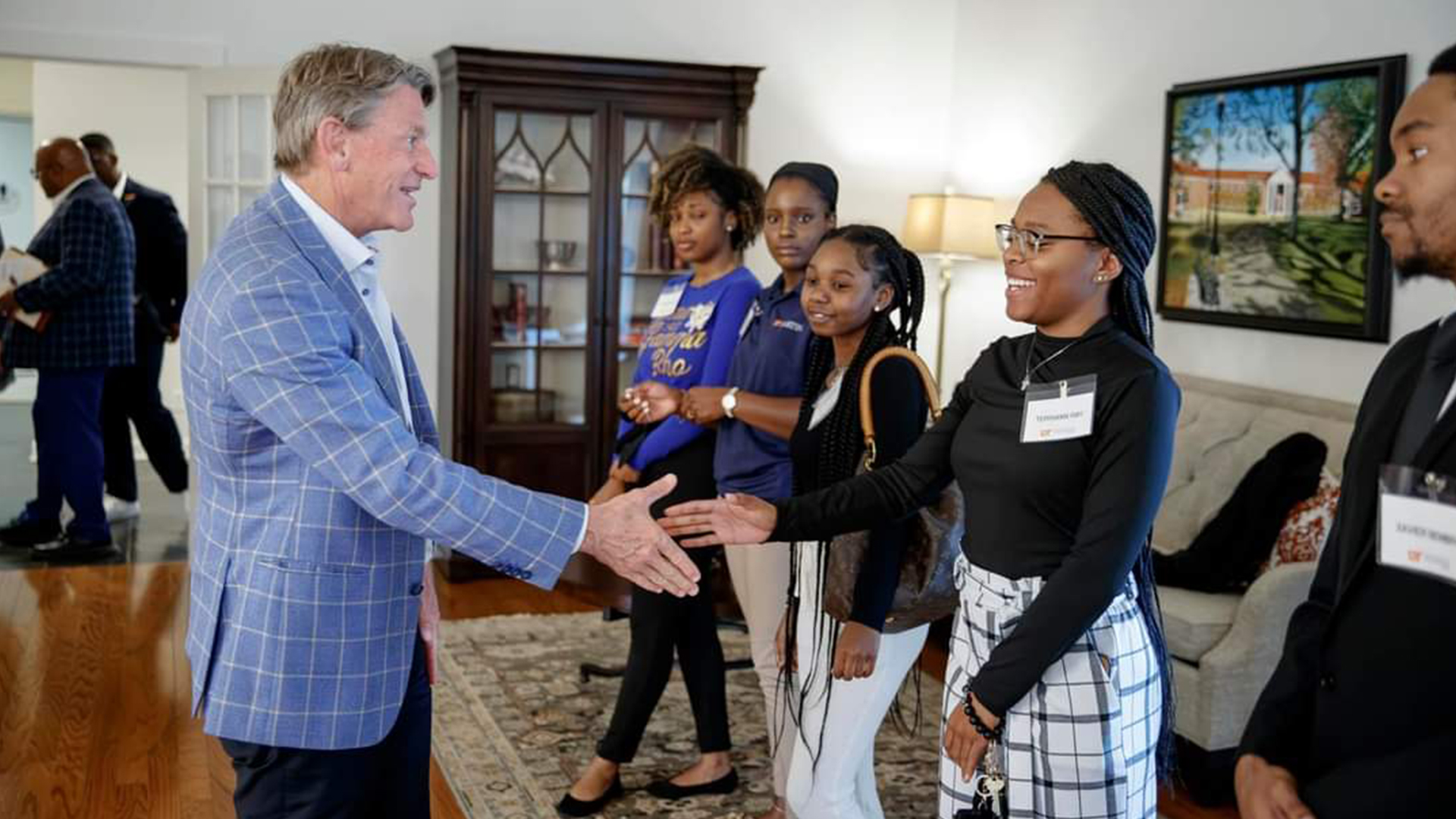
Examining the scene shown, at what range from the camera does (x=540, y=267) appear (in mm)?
6094

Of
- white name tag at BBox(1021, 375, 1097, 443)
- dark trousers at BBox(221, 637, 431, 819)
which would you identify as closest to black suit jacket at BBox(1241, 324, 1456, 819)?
white name tag at BBox(1021, 375, 1097, 443)

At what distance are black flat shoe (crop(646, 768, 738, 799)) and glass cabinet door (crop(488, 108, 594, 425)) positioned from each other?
2.74 meters

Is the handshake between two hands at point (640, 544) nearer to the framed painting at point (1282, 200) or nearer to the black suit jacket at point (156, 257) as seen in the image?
the framed painting at point (1282, 200)

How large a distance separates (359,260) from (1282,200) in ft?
12.2

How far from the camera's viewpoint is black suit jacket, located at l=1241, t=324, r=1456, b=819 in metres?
1.41

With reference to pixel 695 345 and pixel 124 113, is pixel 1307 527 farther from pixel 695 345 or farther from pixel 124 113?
pixel 124 113

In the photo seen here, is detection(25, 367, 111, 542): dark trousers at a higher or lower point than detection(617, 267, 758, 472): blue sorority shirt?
lower

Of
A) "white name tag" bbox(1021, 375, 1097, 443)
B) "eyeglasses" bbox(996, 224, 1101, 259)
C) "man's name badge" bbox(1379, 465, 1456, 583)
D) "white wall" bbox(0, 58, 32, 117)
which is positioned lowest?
"man's name badge" bbox(1379, 465, 1456, 583)

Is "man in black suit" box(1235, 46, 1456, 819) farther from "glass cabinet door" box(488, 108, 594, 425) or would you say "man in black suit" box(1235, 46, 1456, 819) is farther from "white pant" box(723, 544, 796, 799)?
"glass cabinet door" box(488, 108, 594, 425)

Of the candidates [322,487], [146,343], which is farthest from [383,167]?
[146,343]

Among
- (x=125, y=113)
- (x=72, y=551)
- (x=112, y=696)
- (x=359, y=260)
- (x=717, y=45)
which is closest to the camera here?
(x=359, y=260)

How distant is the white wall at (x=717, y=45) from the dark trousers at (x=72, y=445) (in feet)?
4.51

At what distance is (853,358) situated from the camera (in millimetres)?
2846

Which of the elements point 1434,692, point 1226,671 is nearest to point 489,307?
point 1226,671
